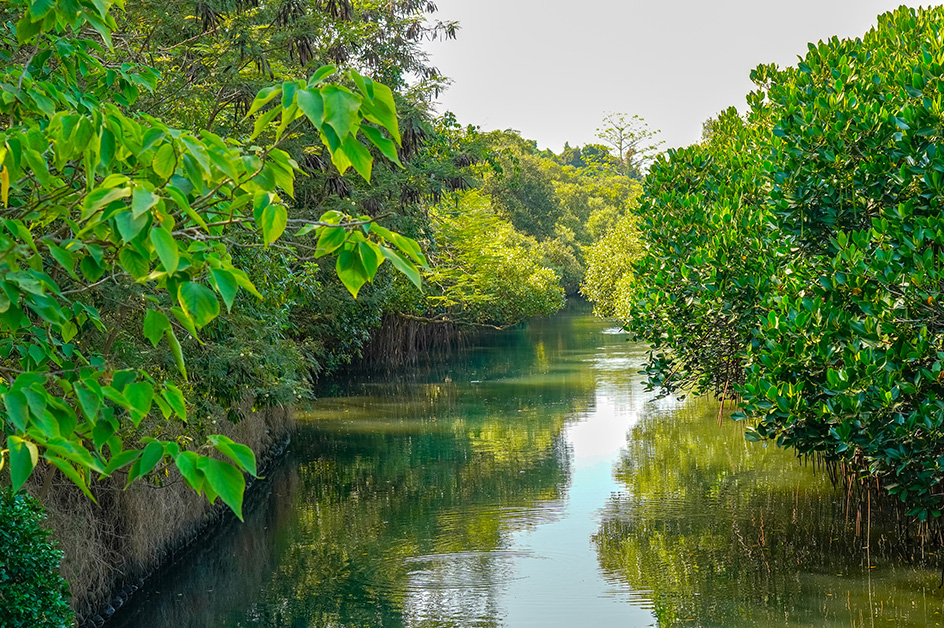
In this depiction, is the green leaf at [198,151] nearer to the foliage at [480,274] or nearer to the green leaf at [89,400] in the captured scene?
the green leaf at [89,400]

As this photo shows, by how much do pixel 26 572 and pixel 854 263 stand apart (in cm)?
549

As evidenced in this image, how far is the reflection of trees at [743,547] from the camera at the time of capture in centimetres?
788

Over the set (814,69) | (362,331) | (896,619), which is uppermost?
(814,69)

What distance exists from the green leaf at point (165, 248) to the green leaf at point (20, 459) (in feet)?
1.81

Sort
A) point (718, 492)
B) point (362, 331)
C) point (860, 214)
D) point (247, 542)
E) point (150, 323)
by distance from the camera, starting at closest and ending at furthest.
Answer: point (150, 323), point (860, 214), point (247, 542), point (718, 492), point (362, 331)

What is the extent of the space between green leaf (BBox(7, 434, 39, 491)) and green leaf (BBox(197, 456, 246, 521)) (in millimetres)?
389

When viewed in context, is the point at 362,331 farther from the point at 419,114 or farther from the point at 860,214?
the point at 860,214

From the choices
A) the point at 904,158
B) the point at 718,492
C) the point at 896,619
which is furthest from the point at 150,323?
the point at 718,492

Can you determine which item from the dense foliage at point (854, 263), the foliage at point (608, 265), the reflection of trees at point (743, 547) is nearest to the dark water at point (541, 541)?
the reflection of trees at point (743, 547)

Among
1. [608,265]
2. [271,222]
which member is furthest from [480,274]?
[271,222]

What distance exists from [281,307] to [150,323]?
27.7 ft

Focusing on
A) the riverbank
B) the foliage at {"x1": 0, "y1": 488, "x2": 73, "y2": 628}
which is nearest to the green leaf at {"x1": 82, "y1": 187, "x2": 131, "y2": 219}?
the foliage at {"x1": 0, "y1": 488, "x2": 73, "y2": 628}

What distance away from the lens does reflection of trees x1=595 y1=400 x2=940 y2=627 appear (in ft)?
→ 25.8

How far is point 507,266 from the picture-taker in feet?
120
